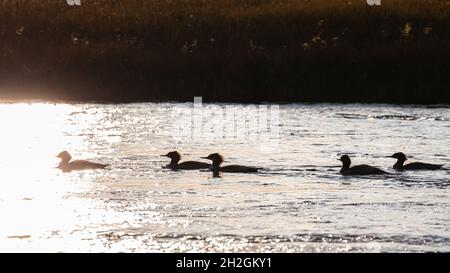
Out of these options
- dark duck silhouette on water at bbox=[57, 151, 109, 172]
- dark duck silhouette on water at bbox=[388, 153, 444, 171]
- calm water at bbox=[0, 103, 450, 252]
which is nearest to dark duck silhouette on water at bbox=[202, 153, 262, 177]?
calm water at bbox=[0, 103, 450, 252]

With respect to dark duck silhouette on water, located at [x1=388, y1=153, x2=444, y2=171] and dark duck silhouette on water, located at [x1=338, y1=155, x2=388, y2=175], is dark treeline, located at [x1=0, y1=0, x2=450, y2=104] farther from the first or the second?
dark duck silhouette on water, located at [x1=338, y1=155, x2=388, y2=175]

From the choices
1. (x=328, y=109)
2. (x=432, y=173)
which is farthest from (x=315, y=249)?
(x=328, y=109)

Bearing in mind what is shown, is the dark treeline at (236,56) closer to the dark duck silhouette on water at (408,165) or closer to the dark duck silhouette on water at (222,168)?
the dark duck silhouette on water at (408,165)

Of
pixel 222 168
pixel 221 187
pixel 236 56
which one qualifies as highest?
pixel 236 56

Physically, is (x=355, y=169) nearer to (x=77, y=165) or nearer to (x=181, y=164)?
(x=181, y=164)

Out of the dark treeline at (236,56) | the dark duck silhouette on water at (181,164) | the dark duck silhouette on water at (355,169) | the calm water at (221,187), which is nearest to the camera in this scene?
the calm water at (221,187)

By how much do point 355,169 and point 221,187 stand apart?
256cm

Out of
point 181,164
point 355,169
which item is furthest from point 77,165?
point 355,169

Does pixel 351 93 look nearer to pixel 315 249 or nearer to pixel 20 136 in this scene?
pixel 20 136

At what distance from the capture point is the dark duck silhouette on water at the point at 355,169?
82.2 feet

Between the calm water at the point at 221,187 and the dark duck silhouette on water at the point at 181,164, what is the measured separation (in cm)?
17

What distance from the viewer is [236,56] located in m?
38.1

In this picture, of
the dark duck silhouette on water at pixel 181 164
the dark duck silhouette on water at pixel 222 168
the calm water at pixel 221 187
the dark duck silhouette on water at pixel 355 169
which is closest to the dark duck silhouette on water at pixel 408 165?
the calm water at pixel 221 187

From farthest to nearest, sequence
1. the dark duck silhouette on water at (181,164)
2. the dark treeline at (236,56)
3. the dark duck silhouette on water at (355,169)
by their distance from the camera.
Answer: the dark treeline at (236,56) → the dark duck silhouette on water at (181,164) → the dark duck silhouette on water at (355,169)
